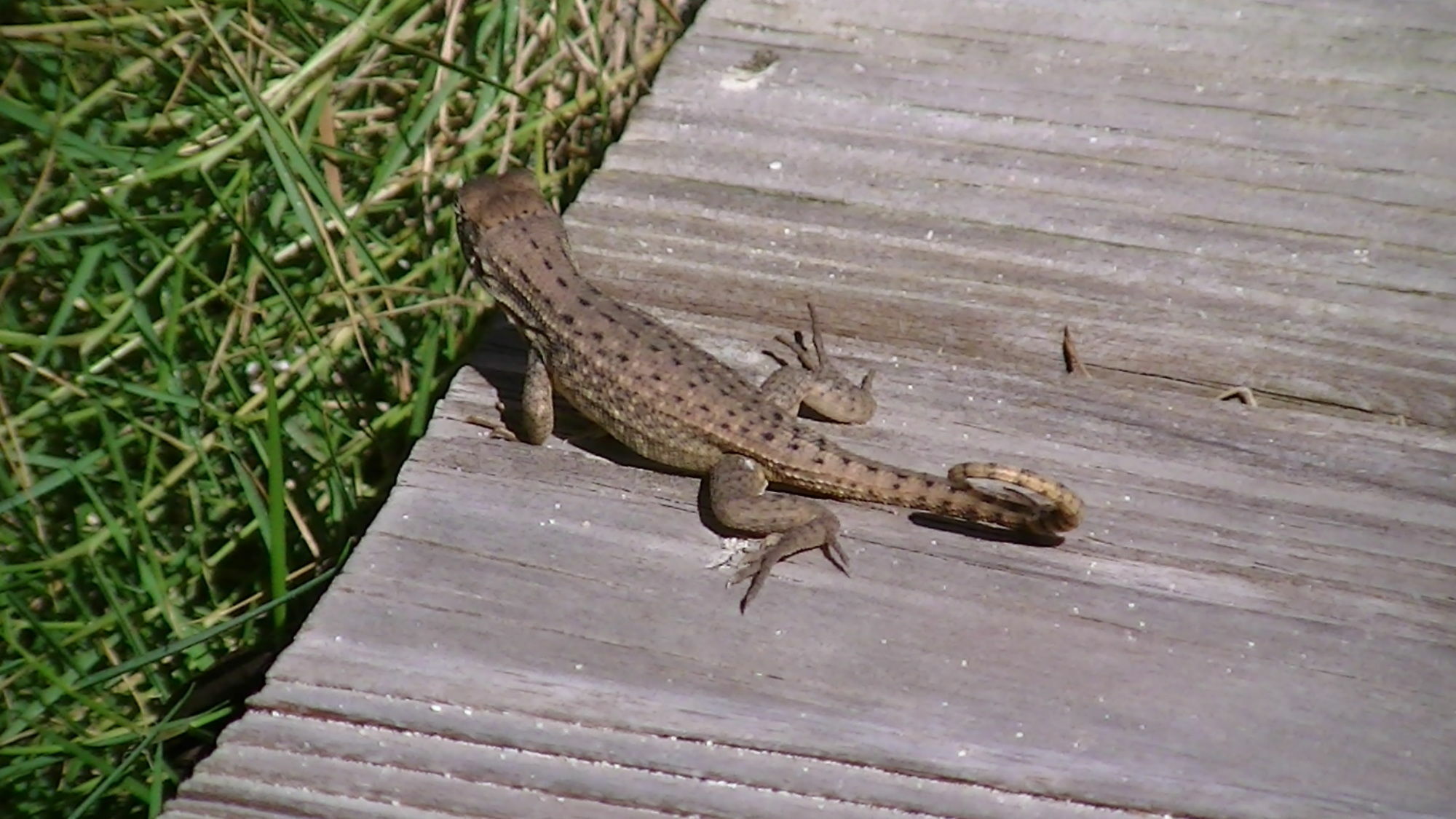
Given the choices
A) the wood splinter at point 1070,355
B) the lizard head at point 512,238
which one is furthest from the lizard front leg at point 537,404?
the wood splinter at point 1070,355

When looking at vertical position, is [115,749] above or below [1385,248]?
below

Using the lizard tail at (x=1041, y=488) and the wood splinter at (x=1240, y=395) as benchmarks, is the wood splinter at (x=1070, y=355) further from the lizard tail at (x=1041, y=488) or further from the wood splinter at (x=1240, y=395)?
the lizard tail at (x=1041, y=488)

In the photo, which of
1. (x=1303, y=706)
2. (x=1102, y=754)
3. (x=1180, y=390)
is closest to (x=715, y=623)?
(x=1102, y=754)

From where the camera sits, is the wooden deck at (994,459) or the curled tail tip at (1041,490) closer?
the wooden deck at (994,459)

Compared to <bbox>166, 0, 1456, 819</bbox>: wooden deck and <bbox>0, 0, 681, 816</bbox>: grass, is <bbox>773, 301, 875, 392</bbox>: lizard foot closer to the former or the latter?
<bbox>166, 0, 1456, 819</bbox>: wooden deck

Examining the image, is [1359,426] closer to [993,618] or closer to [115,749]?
[993,618]

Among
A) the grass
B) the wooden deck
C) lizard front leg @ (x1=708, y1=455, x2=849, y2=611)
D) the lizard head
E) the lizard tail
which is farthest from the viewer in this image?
the lizard head

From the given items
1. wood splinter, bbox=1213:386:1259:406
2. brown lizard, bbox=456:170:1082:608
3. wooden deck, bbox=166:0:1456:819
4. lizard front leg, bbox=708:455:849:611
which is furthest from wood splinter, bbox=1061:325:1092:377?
lizard front leg, bbox=708:455:849:611
